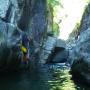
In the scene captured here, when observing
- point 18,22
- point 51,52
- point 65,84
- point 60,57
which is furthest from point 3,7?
point 60,57

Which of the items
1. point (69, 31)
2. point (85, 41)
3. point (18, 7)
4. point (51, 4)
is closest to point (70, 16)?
point (69, 31)

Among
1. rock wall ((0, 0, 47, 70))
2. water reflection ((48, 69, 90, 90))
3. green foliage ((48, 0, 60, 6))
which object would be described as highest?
green foliage ((48, 0, 60, 6))

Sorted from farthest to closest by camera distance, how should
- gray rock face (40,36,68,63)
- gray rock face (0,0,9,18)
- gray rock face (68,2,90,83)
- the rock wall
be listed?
gray rock face (40,36,68,63) < gray rock face (0,0,9,18) < the rock wall < gray rock face (68,2,90,83)

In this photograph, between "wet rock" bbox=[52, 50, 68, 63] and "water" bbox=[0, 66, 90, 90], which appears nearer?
"water" bbox=[0, 66, 90, 90]

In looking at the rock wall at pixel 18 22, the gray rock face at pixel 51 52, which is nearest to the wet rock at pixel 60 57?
the gray rock face at pixel 51 52

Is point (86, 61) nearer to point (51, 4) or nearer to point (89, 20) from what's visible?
point (89, 20)

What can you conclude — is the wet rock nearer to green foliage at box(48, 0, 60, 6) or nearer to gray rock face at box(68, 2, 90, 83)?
green foliage at box(48, 0, 60, 6)

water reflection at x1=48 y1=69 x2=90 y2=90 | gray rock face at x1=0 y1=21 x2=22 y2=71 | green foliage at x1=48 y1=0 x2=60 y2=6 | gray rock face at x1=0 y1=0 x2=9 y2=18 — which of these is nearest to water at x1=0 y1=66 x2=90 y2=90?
water reflection at x1=48 y1=69 x2=90 y2=90

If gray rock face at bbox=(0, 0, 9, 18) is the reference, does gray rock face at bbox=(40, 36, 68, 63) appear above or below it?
below

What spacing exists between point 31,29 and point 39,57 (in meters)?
2.43

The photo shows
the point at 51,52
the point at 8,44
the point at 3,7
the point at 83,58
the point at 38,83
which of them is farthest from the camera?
the point at 51,52

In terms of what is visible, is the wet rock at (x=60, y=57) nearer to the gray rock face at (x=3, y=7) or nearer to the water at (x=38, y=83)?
the gray rock face at (x=3, y=7)

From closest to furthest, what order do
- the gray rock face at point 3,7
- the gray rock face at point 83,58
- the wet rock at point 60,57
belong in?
the gray rock face at point 83,58, the gray rock face at point 3,7, the wet rock at point 60,57

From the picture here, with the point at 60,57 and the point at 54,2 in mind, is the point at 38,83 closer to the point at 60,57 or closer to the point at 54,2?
the point at 60,57
